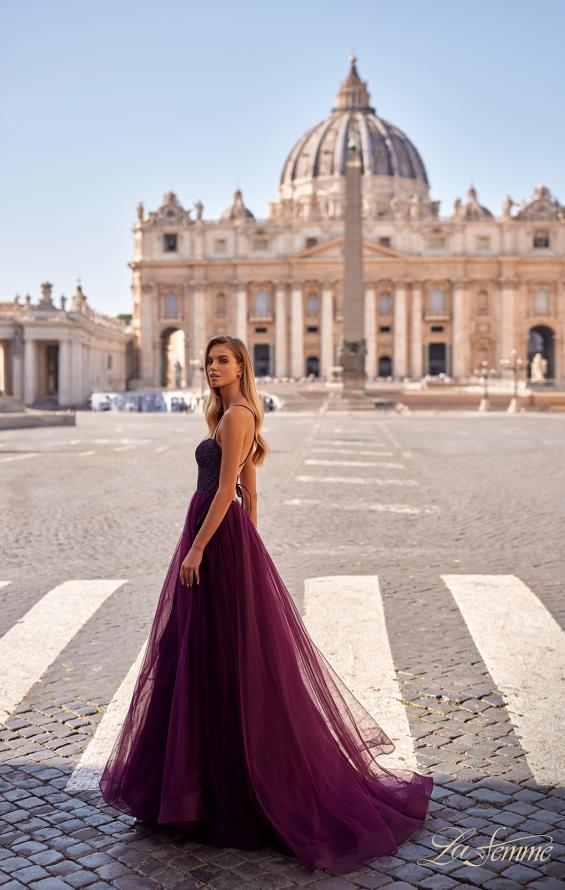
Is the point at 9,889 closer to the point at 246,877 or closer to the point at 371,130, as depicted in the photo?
the point at 246,877

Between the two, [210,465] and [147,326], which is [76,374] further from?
[210,465]

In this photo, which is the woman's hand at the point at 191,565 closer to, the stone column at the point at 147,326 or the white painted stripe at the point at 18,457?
the white painted stripe at the point at 18,457

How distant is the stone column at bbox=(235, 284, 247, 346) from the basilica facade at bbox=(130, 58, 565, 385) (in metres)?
0.08

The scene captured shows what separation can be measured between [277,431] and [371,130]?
79.6 meters

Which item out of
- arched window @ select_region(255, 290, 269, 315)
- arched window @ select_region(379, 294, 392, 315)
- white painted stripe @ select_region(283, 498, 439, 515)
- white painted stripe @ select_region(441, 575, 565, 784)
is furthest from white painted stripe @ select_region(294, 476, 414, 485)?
arched window @ select_region(255, 290, 269, 315)

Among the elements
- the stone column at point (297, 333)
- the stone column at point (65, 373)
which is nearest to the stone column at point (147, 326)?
the stone column at point (297, 333)

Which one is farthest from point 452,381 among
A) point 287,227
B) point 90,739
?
point 90,739

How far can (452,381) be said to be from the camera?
236ft

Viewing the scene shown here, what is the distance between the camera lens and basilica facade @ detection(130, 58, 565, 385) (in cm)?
8500

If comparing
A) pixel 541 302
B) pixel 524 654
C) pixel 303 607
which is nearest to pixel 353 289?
pixel 303 607

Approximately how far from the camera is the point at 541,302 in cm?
8556

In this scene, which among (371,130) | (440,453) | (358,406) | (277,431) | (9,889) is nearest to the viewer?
(9,889)

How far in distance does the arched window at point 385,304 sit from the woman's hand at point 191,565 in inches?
3281

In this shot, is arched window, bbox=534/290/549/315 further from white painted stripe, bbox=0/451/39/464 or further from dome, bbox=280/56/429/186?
white painted stripe, bbox=0/451/39/464
